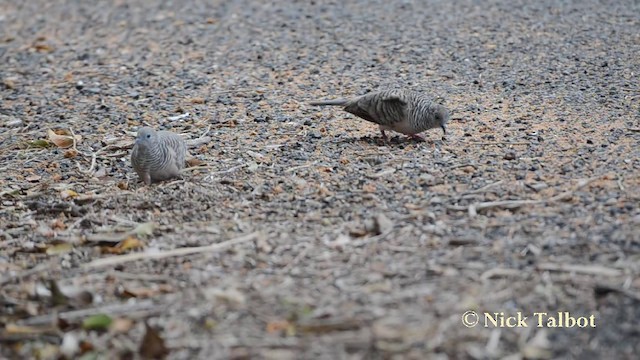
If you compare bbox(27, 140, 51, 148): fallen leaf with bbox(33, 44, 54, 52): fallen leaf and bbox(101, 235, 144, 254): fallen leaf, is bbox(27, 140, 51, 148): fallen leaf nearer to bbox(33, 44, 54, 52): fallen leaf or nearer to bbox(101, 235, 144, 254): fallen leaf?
bbox(101, 235, 144, 254): fallen leaf

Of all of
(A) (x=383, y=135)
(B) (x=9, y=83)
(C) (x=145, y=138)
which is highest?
(C) (x=145, y=138)

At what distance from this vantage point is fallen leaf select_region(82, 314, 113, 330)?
3541 mm

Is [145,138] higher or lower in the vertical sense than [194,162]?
higher

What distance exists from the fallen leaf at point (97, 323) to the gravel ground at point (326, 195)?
29mm

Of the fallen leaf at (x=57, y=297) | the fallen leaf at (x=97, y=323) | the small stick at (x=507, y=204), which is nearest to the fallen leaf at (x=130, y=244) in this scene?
the fallen leaf at (x=57, y=297)

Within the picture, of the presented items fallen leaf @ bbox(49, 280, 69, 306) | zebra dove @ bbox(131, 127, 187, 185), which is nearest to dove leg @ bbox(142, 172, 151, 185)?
zebra dove @ bbox(131, 127, 187, 185)

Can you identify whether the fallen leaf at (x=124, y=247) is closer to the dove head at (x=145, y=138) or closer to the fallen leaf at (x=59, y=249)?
the fallen leaf at (x=59, y=249)

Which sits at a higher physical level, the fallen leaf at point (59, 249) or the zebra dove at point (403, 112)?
the zebra dove at point (403, 112)

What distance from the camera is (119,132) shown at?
644 cm

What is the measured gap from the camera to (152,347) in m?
3.35

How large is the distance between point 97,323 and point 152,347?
322 mm

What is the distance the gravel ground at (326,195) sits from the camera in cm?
348

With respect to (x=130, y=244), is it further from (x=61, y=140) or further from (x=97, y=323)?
(x=61, y=140)

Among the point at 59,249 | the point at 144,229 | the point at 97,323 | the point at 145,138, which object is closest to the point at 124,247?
the point at 144,229
